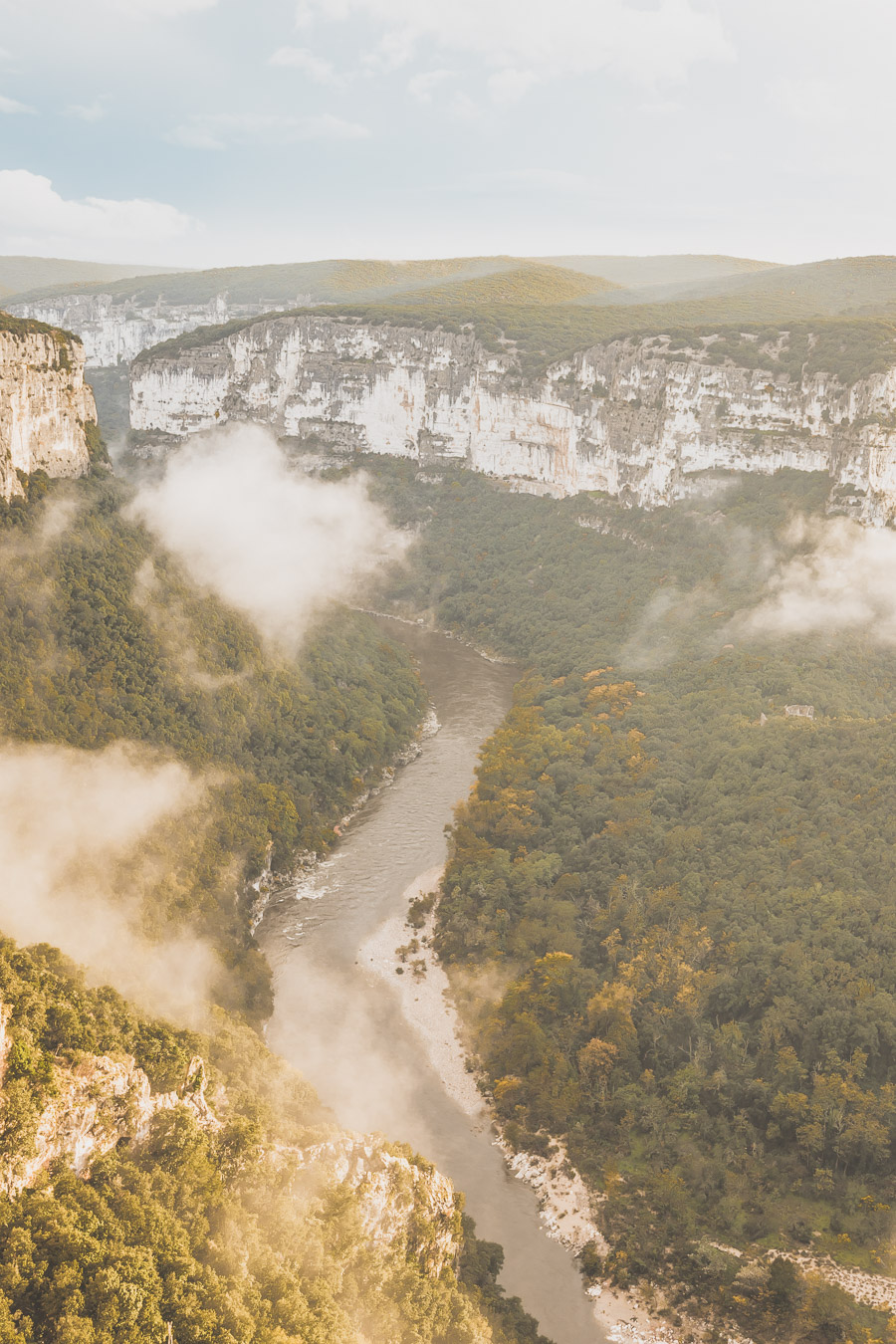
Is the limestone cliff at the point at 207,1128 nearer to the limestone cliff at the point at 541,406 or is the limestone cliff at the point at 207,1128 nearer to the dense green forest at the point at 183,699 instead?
the dense green forest at the point at 183,699

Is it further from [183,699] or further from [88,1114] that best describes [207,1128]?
[183,699]

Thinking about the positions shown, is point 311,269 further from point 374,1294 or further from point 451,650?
point 374,1294

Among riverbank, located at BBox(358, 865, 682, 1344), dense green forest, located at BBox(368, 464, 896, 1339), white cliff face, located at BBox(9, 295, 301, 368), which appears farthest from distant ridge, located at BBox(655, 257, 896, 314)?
riverbank, located at BBox(358, 865, 682, 1344)

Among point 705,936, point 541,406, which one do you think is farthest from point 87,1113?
point 541,406

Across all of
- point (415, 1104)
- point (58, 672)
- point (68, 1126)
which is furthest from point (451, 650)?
point (68, 1126)

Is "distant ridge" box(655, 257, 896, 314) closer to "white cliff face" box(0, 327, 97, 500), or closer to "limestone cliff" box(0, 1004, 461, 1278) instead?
"white cliff face" box(0, 327, 97, 500)
